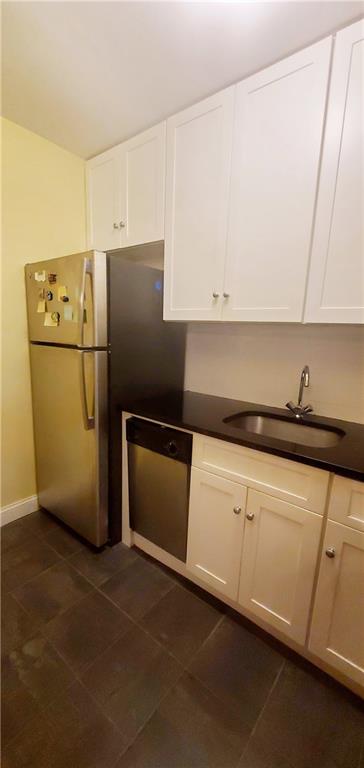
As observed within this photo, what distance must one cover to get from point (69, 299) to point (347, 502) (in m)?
1.51

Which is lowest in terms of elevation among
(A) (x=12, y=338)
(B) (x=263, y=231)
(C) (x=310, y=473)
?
(C) (x=310, y=473)

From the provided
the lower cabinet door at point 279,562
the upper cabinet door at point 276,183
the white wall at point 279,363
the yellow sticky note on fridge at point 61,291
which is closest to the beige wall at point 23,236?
the yellow sticky note on fridge at point 61,291

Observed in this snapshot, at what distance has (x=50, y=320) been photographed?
1658 mm

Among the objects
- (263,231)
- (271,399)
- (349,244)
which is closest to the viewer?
(349,244)

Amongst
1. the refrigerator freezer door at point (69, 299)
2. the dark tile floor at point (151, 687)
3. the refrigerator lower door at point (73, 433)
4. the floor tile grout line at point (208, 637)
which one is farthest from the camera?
the refrigerator lower door at point (73, 433)

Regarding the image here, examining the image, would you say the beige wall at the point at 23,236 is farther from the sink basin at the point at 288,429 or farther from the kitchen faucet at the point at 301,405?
the kitchen faucet at the point at 301,405

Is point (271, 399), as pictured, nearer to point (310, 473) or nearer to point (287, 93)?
point (310, 473)

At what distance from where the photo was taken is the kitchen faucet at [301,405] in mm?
1461

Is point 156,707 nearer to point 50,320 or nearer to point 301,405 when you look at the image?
point 301,405

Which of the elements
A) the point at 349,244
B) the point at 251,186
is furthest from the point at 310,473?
the point at 251,186

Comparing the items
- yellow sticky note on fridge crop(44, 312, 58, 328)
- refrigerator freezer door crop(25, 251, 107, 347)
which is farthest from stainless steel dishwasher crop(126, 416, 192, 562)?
yellow sticky note on fridge crop(44, 312, 58, 328)

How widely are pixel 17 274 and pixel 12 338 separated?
38 cm

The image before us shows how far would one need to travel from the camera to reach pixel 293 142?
45.0 inches

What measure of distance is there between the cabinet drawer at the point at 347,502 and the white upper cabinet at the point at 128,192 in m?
1.42
